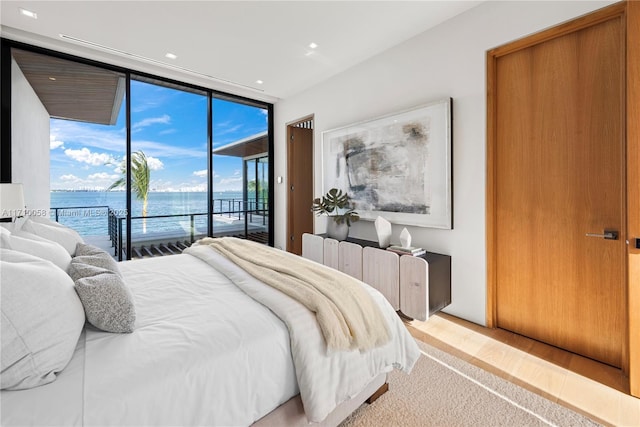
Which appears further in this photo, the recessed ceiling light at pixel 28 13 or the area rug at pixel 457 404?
the recessed ceiling light at pixel 28 13

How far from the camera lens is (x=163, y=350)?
103cm

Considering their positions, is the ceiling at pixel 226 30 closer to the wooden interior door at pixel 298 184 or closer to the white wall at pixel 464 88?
the white wall at pixel 464 88

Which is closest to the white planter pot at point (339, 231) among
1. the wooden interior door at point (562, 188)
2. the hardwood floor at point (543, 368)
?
the hardwood floor at point (543, 368)

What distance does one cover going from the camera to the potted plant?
3416 mm

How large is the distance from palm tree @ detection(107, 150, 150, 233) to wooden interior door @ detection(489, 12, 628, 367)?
4.18 m

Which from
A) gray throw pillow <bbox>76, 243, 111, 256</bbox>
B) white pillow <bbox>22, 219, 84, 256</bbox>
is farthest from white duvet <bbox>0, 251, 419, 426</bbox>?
white pillow <bbox>22, 219, 84, 256</bbox>

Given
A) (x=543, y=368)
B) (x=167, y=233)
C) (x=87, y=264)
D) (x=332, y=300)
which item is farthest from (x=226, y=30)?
(x=543, y=368)

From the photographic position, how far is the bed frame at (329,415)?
A: 46.1 inches

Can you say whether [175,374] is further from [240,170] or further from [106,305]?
[240,170]

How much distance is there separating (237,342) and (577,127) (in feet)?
8.50

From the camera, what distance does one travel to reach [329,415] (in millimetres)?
1345

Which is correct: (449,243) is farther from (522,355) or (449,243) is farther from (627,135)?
(627,135)

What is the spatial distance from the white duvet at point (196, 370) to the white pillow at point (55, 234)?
26.2 inches

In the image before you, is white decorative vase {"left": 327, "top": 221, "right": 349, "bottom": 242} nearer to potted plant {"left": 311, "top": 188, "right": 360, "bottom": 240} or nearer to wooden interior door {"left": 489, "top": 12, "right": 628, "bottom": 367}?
potted plant {"left": 311, "top": 188, "right": 360, "bottom": 240}
